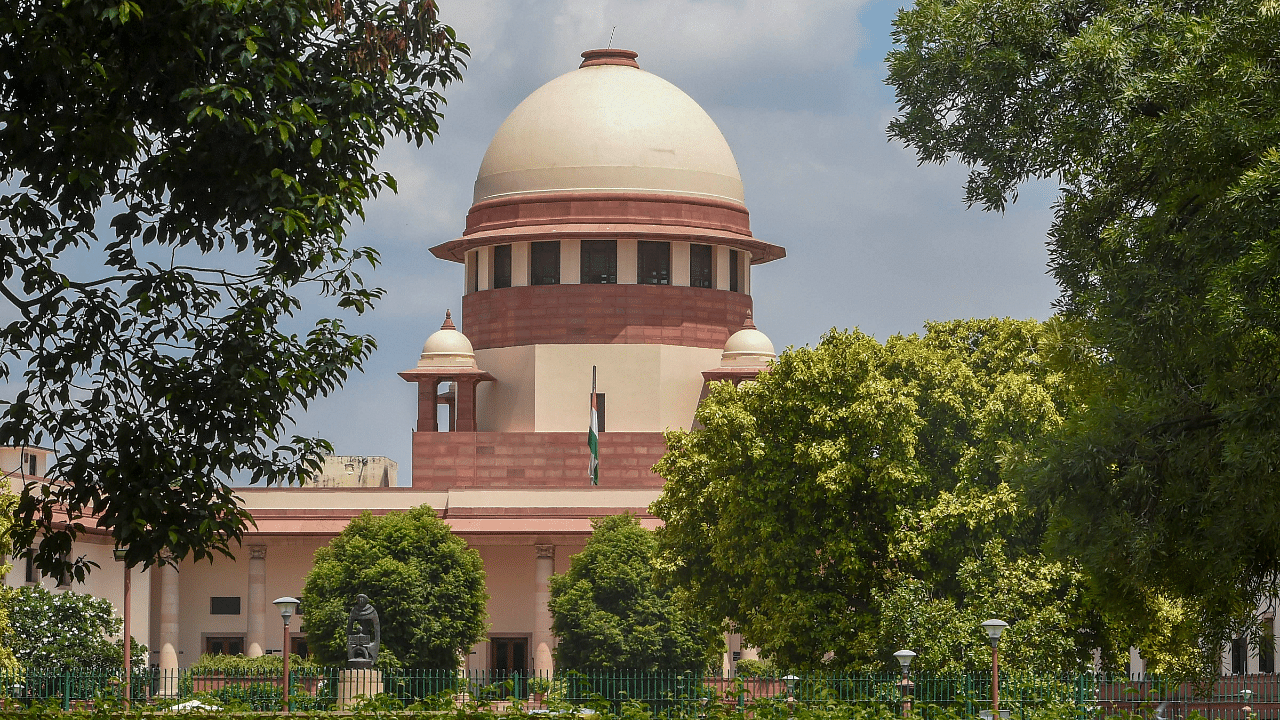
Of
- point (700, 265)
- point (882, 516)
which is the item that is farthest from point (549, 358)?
point (882, 516)

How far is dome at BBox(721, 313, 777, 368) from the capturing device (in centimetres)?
5775

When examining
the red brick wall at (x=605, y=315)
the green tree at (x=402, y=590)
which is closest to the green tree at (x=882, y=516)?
the green tree at (x=402, y=590)

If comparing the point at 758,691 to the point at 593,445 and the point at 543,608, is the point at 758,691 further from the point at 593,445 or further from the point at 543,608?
the point at 593,445

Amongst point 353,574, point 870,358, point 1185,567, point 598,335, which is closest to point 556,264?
point 598,335

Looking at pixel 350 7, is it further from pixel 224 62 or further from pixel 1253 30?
pixel 1253 30

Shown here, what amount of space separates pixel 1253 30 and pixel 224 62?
354 inches

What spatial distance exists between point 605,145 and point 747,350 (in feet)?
28.1

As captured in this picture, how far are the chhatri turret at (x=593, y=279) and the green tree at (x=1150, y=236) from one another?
38.8m

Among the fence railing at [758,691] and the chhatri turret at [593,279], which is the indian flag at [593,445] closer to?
the chhatri turret at [593,279]

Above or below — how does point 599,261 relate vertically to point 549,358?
above

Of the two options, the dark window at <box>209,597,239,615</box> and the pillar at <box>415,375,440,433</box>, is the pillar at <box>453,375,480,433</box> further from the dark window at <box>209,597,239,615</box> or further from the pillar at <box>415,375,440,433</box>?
the dark window at <box>209,597,239,615</box>

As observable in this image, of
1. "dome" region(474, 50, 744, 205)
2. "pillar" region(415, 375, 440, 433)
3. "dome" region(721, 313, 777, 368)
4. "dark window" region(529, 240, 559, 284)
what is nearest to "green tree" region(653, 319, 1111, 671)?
"dome" region(721, 313, 777, 368)

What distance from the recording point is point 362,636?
35250mm

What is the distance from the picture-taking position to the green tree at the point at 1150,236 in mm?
15305
